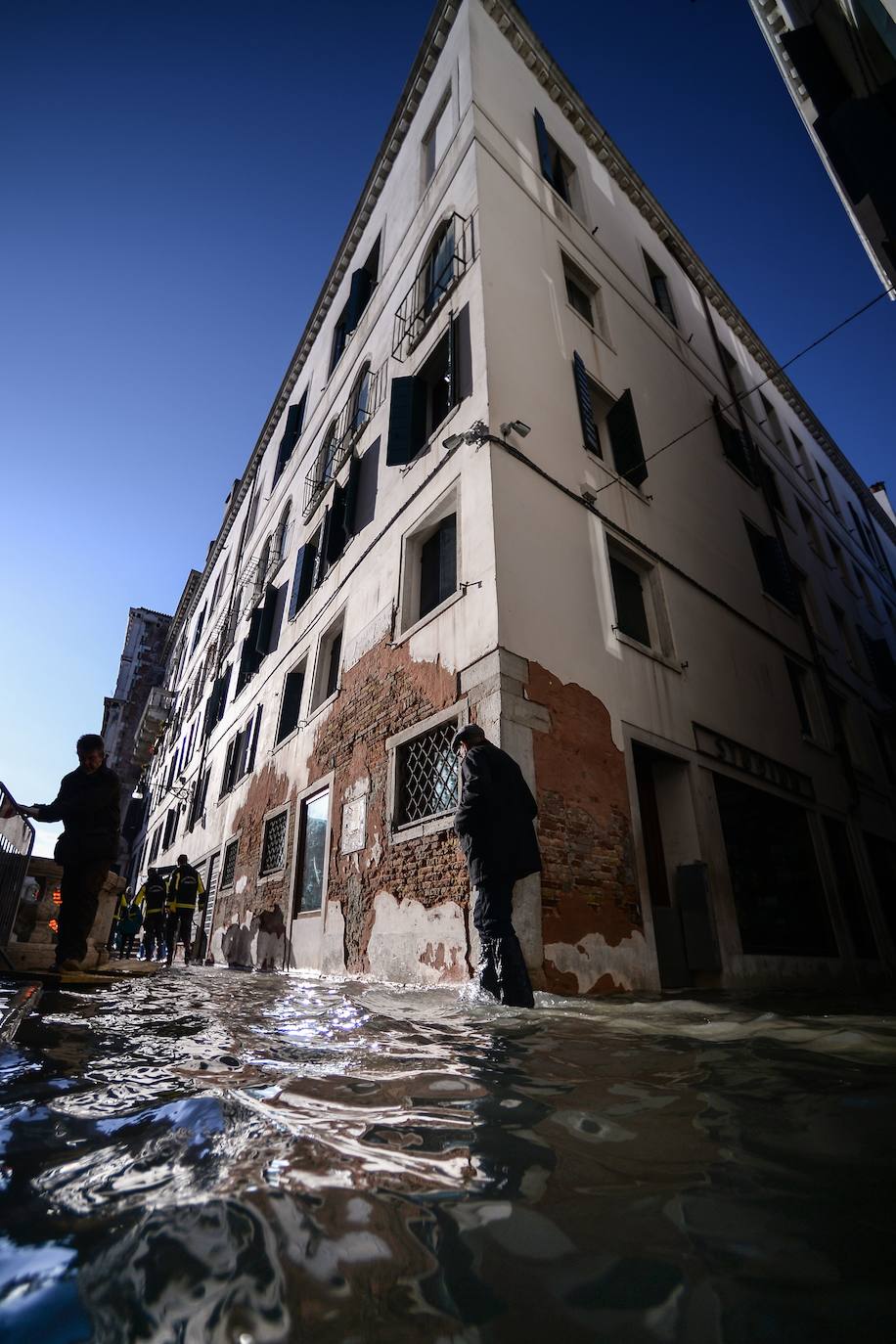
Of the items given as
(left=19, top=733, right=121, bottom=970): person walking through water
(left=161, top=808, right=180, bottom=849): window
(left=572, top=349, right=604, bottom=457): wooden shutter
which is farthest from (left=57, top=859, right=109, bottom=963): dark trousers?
(left=161, top=808, right=180, bottom=849): window

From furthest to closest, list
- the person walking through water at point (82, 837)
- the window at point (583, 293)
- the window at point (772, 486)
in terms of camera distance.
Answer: the window at point (772, 486), the window at point (583, 293), the person walking through water at point (82, 837)

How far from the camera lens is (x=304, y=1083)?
1.60 metres

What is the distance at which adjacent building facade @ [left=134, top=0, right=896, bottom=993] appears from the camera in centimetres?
548

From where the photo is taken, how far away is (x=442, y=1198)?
90 cm

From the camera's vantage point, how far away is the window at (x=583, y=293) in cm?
931

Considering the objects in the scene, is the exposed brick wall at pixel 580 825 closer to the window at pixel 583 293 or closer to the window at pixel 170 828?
the window at pixel 583 293

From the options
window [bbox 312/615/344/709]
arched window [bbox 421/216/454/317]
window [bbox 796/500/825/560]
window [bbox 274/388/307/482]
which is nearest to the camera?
arched window [bbox 421/216/454/317]

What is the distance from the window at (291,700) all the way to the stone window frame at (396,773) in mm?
4429

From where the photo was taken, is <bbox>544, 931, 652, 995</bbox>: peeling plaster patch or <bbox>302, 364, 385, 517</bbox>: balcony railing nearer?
<bbox>544, 931, 652, 995</bbox>: peeling plaster patch

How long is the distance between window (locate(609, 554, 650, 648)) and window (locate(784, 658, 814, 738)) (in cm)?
403

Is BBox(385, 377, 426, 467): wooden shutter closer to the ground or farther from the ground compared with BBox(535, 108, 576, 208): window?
closer to the ground

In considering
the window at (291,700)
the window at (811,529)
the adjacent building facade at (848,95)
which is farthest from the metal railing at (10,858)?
the window at (811,529)

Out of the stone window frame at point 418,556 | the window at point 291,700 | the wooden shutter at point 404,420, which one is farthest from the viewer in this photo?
the window at point 291,700

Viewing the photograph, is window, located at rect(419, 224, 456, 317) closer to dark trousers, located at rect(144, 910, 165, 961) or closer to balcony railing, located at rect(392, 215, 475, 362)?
balcony railing, located at rect(392, 215, 475, 362)
